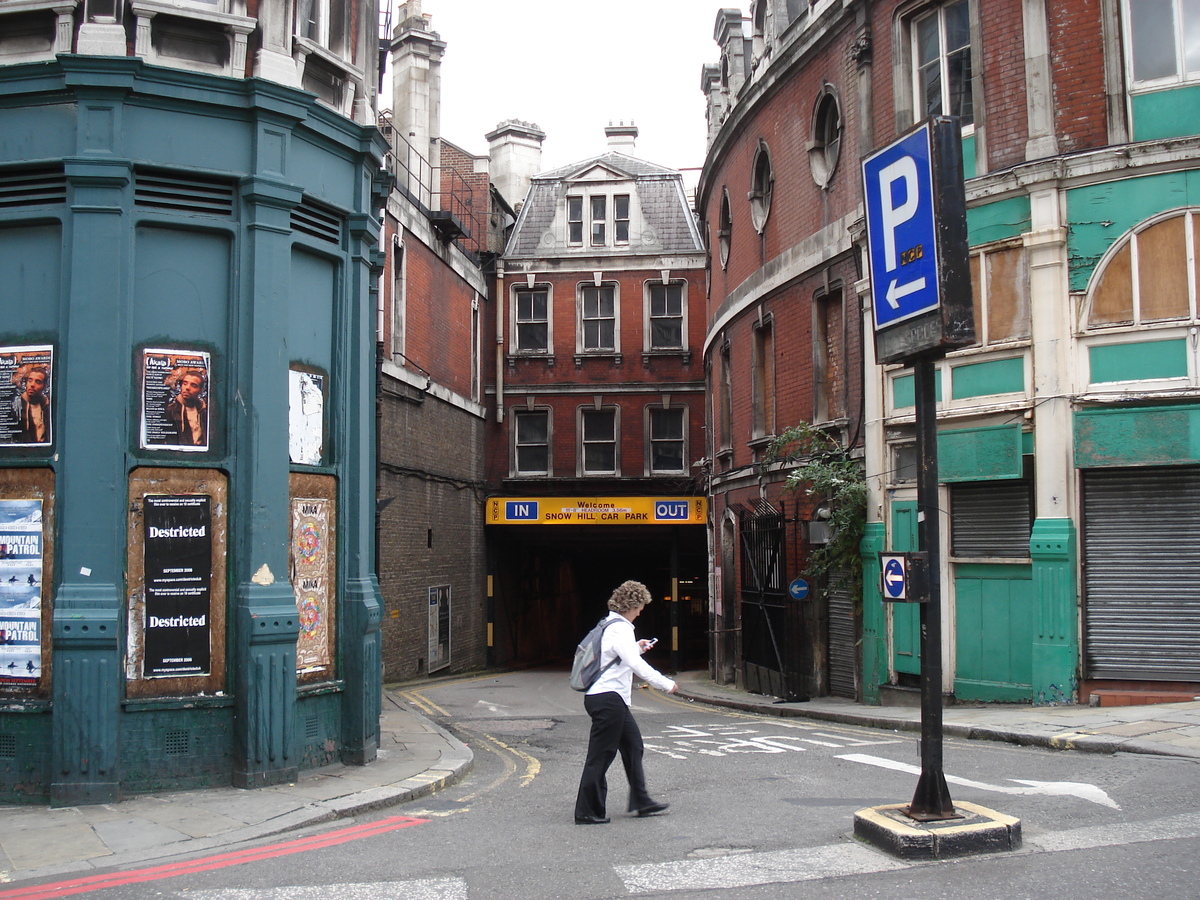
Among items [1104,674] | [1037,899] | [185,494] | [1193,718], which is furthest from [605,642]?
[1104,674]

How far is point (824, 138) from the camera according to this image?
58.0 feet

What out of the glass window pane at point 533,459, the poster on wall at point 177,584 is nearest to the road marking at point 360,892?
the poster on wall at point 177,584

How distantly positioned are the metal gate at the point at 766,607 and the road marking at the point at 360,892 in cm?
1132

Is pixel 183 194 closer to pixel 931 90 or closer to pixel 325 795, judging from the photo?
pixel 325 795

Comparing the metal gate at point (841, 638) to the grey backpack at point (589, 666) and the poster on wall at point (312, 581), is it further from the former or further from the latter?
the grey backpack at point (589, 666)

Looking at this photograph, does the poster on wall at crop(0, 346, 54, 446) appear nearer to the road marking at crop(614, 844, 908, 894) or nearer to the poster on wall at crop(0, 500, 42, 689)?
the poster on wall at crop(0, 500, 42, 689)

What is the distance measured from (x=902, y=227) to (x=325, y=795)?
235 inches

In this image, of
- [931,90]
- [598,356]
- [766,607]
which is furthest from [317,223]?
[598,356]

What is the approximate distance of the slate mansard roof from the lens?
32.3 meters

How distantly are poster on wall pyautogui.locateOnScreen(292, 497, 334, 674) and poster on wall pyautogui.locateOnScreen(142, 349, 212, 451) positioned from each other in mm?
1095

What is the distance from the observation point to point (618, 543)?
33938mm

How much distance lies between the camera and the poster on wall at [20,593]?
8445mm

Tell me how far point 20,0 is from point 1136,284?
11.3 meters

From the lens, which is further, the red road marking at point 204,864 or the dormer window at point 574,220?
the dormer window at point 574,220
